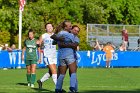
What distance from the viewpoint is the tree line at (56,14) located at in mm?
47812

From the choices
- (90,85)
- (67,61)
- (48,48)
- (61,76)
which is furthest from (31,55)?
(67,61)

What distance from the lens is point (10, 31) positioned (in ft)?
162

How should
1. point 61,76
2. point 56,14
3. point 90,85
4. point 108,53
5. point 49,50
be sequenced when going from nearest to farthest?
1. point 61,76
2. point 49,50
3. point 90,85
4. point 108,53
5. point 56,14

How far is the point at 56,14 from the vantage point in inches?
1970

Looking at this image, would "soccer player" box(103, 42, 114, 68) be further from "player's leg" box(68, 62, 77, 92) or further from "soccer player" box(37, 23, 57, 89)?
"player's leg" box(68, 62, 77, 92)

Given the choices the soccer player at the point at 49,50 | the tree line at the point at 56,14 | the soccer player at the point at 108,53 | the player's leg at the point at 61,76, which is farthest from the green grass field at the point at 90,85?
the tree line at the point at 56,14

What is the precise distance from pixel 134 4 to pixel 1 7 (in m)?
14.9

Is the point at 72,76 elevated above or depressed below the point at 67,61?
below

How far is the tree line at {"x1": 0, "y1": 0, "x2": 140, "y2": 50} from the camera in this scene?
4781cm

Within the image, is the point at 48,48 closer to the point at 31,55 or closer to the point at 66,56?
the point at 31,55

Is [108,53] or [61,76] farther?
[108,53]

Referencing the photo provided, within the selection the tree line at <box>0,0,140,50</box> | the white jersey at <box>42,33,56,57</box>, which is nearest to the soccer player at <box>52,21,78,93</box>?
the white jersey at <box>42,33,56,57</box>

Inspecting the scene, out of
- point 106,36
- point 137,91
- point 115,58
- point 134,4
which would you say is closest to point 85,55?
point 115,58

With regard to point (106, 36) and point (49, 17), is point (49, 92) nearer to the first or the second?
point (106, 36)
